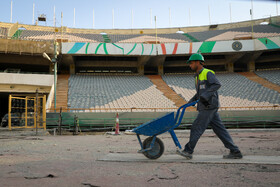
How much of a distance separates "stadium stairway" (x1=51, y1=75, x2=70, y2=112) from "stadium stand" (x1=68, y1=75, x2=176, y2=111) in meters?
0.40

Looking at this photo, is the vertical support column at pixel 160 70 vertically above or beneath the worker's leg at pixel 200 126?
above

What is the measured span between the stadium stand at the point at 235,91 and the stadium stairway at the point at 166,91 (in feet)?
1.68

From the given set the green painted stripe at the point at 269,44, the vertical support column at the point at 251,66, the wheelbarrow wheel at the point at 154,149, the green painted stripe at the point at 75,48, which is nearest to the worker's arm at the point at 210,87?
the wheelbarrow wheel at the point at 154,149

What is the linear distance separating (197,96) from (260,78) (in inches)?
990

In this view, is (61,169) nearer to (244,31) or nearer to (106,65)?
(106,65)

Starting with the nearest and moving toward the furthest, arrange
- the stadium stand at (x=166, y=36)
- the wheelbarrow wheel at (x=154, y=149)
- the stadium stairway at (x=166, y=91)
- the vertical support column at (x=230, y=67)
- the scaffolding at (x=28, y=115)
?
the wheelbarrow wheel at (x=154, y=149)
the scaffolding at (x=28, y=115)
the stadium stairway at (x=166, y=91)
the vertical support column at (x=230, y=67)
the stadium stand at (x=166, y=36)

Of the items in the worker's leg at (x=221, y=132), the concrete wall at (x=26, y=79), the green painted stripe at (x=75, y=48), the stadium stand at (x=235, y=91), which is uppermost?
the green painted stripe at (x=75, y=48)

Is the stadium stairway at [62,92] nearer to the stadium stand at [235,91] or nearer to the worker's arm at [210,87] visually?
the stadium stand at [235,91]

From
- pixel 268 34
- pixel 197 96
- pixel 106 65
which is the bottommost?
pixel 197 96

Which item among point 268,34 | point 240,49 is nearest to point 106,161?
point 240,49

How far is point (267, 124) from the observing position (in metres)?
15.6

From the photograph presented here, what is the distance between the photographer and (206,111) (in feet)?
13.7

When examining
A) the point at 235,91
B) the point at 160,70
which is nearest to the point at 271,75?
the point at 235,91

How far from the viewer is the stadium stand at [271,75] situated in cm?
2524
